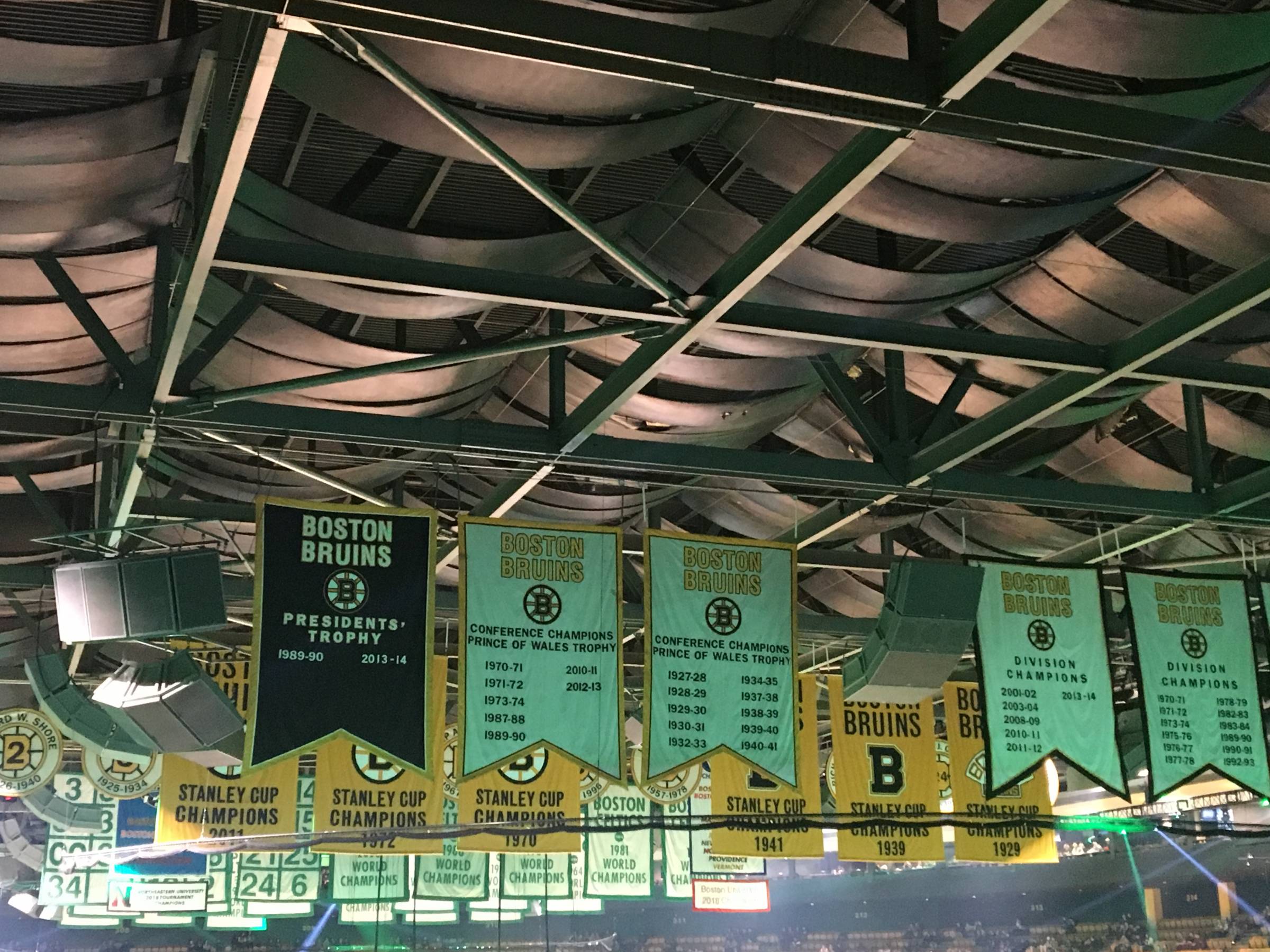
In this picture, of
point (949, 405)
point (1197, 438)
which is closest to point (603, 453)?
point (949, 405)

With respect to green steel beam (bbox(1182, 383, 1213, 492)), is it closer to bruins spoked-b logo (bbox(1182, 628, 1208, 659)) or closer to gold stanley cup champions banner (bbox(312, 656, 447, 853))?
bruins spoked-b logo (bbox(1182, 628, 1208, 659))

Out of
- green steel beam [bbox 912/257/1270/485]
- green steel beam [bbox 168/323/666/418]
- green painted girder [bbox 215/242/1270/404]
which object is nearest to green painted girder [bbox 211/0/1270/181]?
green steel beam [bbox 912/257/1270/485]

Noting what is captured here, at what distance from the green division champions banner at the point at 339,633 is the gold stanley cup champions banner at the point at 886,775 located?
7474 millimetres

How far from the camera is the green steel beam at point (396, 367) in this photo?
9.12 metres

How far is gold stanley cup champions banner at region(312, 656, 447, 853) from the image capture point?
46.8 ft

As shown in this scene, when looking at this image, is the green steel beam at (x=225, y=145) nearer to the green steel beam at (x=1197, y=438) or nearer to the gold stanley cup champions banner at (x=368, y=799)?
the gold stanley cup champions banner at (x=368, y=799)

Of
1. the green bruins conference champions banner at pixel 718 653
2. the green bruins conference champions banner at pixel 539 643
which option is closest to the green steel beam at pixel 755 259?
the green bruins conference champions banner at pixel 539 643

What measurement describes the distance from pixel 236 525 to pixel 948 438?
827 cm

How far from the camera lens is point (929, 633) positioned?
1198 centimetres

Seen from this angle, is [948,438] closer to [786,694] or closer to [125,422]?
[786,694]

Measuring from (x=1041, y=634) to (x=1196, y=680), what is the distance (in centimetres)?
147

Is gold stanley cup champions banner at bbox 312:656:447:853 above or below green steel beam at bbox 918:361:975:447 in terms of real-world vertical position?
below

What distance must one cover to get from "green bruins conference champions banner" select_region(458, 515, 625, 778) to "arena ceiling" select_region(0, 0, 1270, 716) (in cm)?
71

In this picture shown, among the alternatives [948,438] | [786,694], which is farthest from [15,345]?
[948,438]
